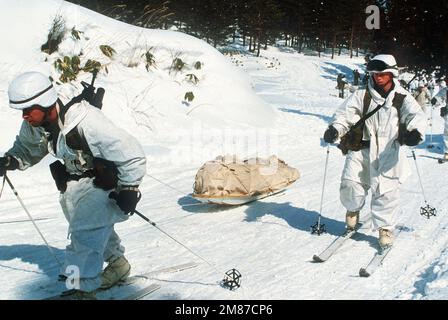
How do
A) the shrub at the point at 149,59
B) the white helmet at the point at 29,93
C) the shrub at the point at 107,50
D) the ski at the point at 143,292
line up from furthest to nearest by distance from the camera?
the shrub at the point at 149,59 < the shrub at the point at 107,50 < the ski at the point at 143,292 < the white helmet at the point at 29,93

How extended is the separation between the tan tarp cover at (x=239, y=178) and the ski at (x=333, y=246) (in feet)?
5.48

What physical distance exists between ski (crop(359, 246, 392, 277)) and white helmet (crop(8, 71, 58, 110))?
2937 mm

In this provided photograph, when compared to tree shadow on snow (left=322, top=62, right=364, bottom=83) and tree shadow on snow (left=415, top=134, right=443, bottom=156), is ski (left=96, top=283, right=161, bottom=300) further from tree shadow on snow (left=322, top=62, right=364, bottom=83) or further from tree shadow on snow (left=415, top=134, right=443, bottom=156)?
tree shadow on snow (left=322, top=62, right=364, bottom=83)

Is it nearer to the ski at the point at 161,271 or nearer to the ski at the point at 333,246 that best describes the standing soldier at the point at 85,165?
the ski at the point at 161,271

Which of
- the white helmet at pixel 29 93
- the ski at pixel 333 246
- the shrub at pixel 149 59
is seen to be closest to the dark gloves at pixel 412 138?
the ski at pixel 333 246

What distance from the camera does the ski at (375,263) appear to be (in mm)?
4367

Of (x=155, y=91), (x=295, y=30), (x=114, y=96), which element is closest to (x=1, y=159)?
(x=114, y=96)

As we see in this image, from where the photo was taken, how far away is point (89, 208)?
360 cm

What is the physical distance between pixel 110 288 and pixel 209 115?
28.7 ft

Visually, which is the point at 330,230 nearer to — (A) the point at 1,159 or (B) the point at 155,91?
(A) the point at 1,159

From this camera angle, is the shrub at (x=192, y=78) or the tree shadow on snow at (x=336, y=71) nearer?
the shrub at (x=192, y=78)

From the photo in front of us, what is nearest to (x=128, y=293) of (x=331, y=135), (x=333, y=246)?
(x=333, y=246)

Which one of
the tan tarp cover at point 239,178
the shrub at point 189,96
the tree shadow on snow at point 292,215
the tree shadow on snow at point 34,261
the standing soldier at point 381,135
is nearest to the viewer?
the tree shadow on snow at point 34,261
